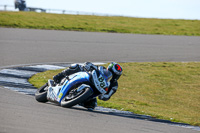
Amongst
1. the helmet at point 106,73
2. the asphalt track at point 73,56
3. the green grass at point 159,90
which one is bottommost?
the green grass at point 159,90

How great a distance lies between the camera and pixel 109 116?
6504 millimetres

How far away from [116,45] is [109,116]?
11.6 meters

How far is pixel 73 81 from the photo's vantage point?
267 inches

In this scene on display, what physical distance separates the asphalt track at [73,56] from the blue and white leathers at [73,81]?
0.27 meters

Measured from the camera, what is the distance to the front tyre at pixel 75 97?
6410 mm

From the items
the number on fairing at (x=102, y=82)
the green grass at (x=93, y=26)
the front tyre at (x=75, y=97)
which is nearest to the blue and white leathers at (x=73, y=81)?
the front tyre at (x=75, y=97)

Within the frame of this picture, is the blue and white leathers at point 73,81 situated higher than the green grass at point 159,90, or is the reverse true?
the blue and white leathers at point 73,81

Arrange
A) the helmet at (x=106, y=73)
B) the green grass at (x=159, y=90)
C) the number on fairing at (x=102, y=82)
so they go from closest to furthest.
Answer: the number on fairing at (x=102, y=82) < the helmet at (x=106, y=73) < the green grass at (x=159, y=90)

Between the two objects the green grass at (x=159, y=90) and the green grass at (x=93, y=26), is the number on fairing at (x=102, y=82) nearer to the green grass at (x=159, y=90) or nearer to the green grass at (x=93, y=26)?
the green grass at (x=159, y=90)

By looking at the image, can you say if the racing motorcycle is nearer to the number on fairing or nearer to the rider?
the number on fairing

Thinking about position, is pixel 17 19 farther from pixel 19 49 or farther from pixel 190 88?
pixel 190 88

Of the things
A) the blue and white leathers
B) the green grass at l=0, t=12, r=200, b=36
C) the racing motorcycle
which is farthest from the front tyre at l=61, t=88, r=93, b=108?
the green grass at l=0, t=12, r=200, b=36

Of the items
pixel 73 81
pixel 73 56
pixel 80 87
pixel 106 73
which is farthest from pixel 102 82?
pixel 73 56

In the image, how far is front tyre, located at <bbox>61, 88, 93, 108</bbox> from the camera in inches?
252
